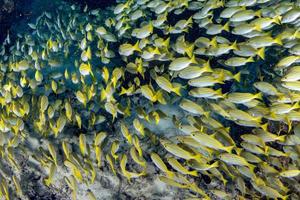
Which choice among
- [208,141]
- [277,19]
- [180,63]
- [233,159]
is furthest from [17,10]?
[233,159]

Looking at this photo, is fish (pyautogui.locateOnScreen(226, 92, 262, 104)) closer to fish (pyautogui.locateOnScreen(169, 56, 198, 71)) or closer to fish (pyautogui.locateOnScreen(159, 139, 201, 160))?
fish (pyautogui.locateOnScreen(169, 56, 198, 71))

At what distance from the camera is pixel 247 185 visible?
4492mm

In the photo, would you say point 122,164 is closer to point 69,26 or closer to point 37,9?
point 69,26

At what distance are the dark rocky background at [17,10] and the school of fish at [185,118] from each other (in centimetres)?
494

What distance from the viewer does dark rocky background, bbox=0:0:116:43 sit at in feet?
33.6

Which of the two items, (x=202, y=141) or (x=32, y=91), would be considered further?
(x=32, y=91)

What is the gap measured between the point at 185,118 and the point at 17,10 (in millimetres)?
8345

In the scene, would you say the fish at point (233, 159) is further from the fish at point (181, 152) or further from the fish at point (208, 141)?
the fish at point (181, 152)

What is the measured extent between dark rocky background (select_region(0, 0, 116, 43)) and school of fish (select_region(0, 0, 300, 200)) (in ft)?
16.2

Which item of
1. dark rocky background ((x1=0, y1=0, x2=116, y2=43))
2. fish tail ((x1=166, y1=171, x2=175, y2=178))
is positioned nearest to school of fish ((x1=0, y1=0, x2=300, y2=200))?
fish tail ((x1=166, y1=171, x2=175, y2=178))

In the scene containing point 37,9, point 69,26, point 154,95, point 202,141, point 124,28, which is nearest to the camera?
point 202,141

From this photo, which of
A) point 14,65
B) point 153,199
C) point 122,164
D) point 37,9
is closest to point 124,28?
point 14,65

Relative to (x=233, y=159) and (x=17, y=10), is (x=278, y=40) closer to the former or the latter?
(x=233, y=159)

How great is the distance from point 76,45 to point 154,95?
11.6 ft
